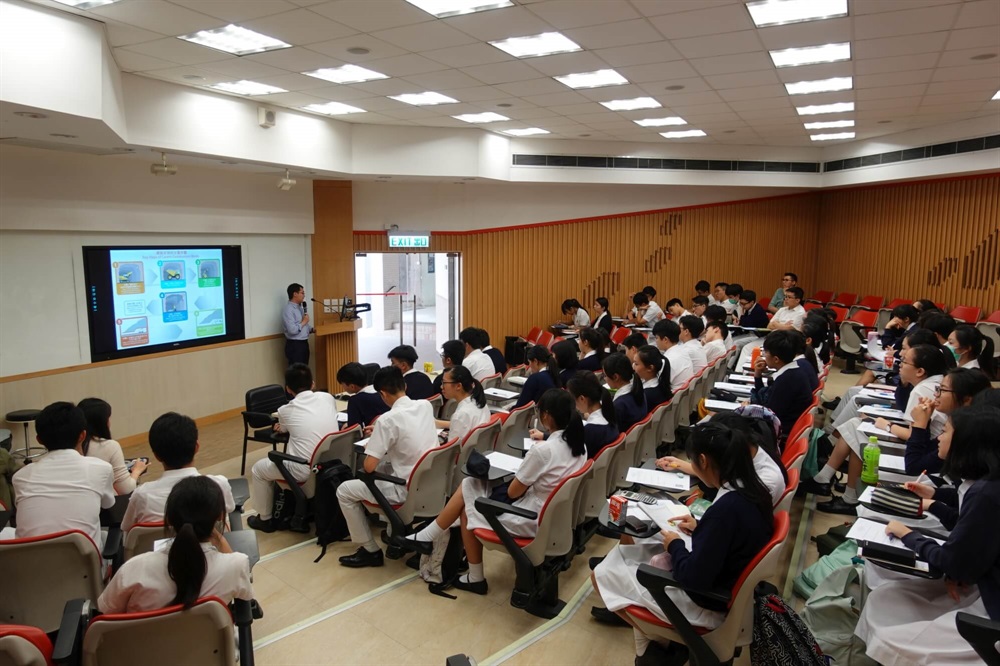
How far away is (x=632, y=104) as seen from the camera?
8.09 m

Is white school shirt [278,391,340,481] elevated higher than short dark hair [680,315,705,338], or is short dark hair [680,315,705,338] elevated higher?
short dark hair [680,315,705,338]

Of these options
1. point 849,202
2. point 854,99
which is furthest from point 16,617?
point 849,202

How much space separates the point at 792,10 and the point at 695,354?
344cm

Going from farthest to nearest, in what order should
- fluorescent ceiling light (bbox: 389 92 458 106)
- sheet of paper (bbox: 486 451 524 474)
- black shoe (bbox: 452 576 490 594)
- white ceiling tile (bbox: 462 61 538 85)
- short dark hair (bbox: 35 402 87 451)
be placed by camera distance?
fluorescent ceiling light (bbox: 389 92 458 106) < white ceiling tile (bbox: 462 61 538 85) < black shoe (bbox: 452 576 490 594) < sheet of paper (bbox: 486 451 524 474) < short dark hair (bbox: 35 402 87 451)

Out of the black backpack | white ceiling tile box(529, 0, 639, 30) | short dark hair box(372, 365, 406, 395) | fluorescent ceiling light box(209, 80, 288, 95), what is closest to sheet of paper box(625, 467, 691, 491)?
short dark hair box(372, 365, 406, 395)

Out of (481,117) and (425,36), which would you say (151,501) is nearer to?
(425,36)

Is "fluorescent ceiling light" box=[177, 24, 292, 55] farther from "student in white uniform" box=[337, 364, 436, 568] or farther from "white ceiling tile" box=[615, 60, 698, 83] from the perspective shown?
"white ceiling tile" box=[615, 60, 698, 83]

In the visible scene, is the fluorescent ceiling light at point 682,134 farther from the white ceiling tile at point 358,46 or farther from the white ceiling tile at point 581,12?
the white ceiling tile at point 358,46

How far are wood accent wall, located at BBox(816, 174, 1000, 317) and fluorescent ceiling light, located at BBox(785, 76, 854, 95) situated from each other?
609 cm

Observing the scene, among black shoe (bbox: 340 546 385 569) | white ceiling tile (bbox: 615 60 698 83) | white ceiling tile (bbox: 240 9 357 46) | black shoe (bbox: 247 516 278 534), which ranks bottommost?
black shoe (bbox: 247 516 278 534)

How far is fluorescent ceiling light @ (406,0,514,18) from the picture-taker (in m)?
4.45

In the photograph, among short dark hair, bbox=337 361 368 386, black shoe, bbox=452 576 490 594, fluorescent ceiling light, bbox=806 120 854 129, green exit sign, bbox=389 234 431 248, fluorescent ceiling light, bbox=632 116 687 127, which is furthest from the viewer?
green exit sign, bbox=389 234 431 248

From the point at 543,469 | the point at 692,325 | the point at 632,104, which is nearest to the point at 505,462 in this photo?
the point at 543,469

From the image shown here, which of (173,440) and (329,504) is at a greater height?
(173,440)
